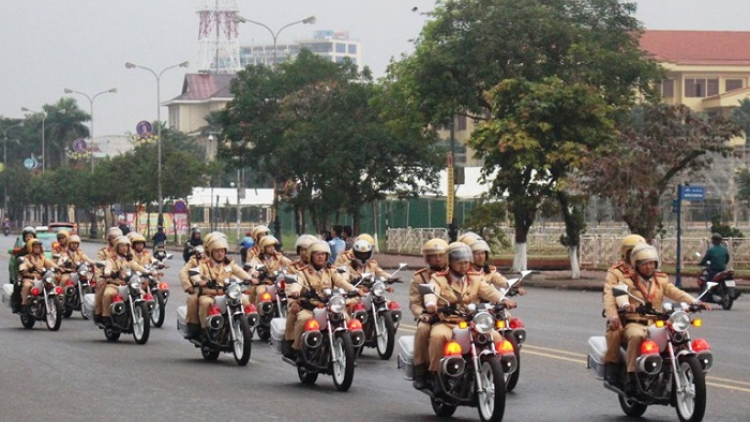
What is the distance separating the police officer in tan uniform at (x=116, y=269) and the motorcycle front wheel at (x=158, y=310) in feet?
7.55

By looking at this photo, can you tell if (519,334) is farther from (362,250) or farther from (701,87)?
(701,87)

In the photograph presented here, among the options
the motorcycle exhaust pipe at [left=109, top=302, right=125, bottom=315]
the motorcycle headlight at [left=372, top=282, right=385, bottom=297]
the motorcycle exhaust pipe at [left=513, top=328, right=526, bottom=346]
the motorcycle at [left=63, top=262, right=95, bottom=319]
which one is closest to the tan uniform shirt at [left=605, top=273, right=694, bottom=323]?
the motorcycle exhaust pipe at [left=513, top=328, right=526, bottom=346]

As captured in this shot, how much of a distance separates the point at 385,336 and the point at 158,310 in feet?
24.4

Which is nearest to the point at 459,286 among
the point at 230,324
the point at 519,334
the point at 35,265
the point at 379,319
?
the point at 519,334

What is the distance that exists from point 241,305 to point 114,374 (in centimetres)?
186

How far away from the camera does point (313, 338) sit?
15.7 meters

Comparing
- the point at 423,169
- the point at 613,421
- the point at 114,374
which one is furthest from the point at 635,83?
the point at 613,421

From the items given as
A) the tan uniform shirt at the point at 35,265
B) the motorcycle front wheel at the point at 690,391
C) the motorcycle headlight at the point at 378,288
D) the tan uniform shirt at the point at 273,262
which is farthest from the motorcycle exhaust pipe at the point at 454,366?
the tan uniform shirt at the point at 35,265

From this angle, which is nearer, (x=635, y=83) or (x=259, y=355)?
(x=259, y=355)

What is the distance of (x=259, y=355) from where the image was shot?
65.8ft

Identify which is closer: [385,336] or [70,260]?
[385,336]

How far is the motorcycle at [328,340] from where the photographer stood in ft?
50.8

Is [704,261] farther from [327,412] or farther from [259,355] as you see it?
[327,412]

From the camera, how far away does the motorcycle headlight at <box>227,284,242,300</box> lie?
18406mm
